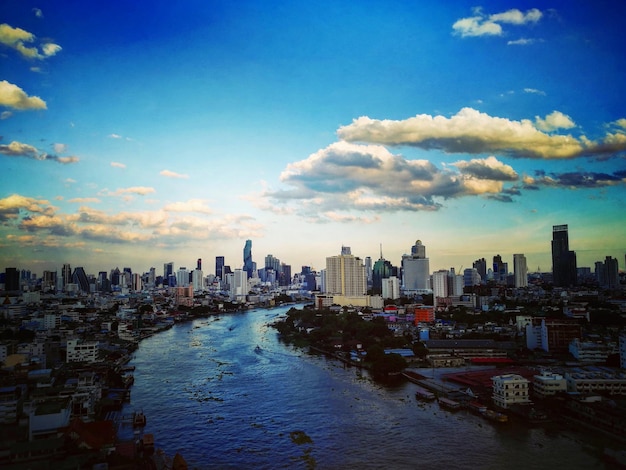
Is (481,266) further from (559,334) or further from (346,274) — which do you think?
(559,334)

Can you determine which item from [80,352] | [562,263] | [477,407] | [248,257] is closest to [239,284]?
[248,257]

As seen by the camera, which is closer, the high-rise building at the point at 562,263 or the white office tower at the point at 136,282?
the high-rise building at the point at 562,263

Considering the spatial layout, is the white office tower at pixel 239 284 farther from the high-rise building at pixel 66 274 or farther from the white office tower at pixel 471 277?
the white office tower at pixel 471 277

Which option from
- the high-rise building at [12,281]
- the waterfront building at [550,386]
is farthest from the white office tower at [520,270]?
the high-rise building at [12,281]

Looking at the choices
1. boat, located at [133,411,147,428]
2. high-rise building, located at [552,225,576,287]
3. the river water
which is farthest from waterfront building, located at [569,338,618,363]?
high-rise building, located at [552,225,576,287]

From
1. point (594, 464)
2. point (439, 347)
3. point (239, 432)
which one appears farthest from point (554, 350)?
point (239, 432)

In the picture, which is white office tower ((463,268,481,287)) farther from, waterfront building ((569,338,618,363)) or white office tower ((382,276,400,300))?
waterfront building ((569,338,618,363))
